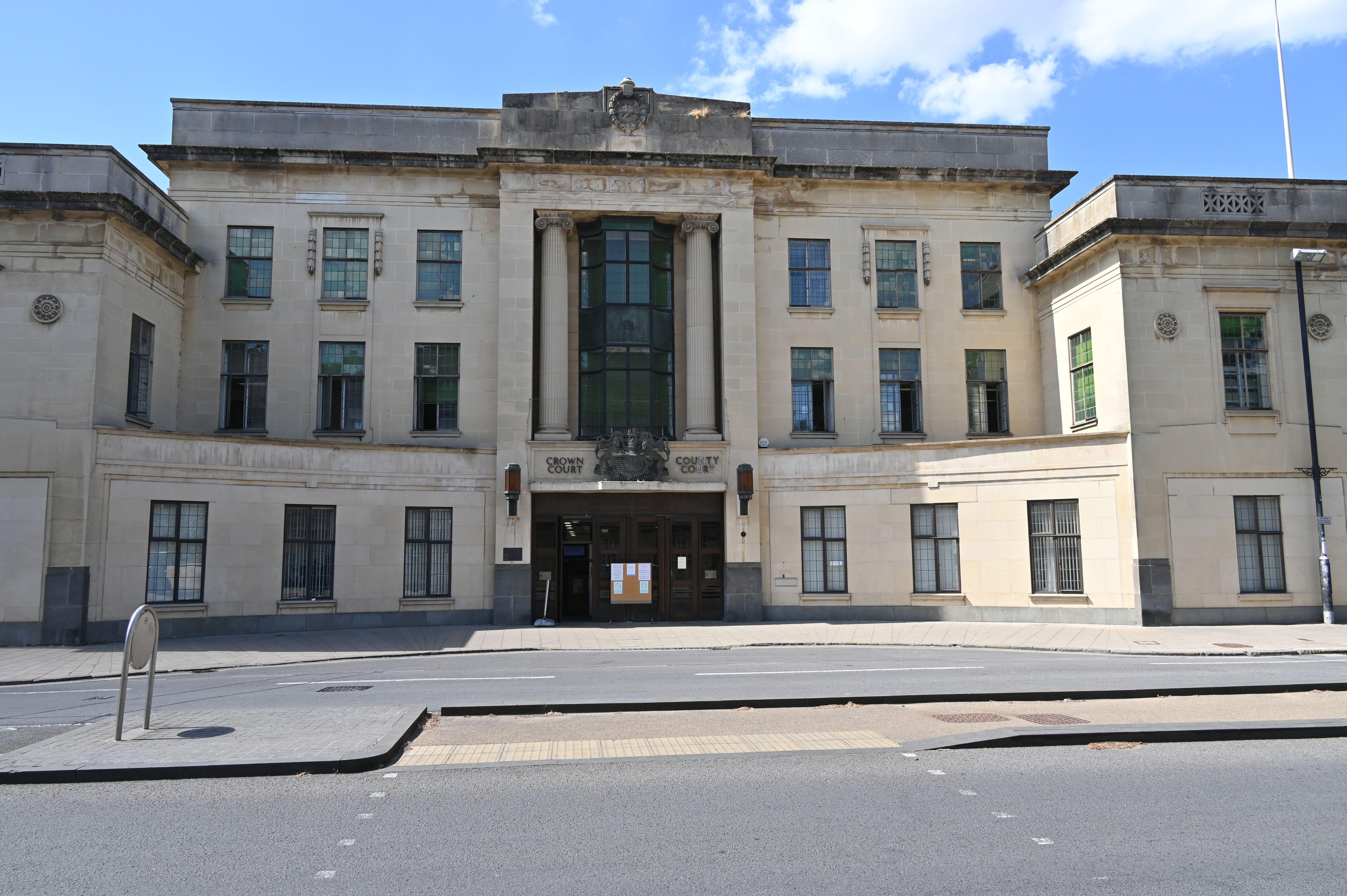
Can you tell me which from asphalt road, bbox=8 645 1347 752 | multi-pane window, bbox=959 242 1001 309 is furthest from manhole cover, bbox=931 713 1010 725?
multi-pane window, bbox=959 242 1001 309

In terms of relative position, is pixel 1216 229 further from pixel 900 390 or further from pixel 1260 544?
pixel 900 390

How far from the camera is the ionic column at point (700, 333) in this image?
2812cm

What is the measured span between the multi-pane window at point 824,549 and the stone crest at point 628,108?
12.7 m

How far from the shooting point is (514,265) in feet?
92.2

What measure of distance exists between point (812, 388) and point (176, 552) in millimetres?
18486

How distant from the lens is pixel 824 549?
27828 millimetres

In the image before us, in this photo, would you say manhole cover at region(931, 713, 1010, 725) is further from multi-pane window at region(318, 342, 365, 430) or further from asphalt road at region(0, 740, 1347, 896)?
multi-pane window at region(318, 342, 365, 430)

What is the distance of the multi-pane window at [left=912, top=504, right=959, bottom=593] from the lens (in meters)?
27.0

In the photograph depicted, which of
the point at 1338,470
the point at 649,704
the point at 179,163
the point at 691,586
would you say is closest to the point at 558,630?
the point at 691,586

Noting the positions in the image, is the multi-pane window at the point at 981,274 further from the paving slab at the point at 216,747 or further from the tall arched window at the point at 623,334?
the paving slab at the point at 216,747

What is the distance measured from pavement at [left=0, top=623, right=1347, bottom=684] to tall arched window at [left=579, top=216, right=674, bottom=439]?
6489 mm

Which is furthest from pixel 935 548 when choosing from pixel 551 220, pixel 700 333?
pixel 551 220

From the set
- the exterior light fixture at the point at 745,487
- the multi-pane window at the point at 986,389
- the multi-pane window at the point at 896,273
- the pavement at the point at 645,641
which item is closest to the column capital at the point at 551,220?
the exterior light fixture at the point at 745,487

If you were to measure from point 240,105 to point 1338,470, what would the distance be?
33228mm
